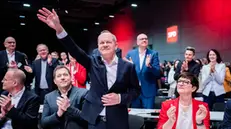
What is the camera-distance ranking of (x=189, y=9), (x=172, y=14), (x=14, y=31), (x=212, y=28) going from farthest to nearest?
(x=14, y=31)
(x=172, y=14)
(x=189, y=9)
(x=212, y=28)

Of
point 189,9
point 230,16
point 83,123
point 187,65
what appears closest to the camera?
point 83,123

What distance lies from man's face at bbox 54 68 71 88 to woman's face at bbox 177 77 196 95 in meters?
1.00

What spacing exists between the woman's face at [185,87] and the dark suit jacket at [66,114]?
0.86 metres

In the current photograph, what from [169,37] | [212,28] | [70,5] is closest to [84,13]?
[70,5]

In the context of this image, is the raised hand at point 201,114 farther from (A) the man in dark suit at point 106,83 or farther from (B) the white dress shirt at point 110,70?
(B) the white dress shirt at point 110,70

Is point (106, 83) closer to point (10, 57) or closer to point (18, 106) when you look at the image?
point (18, 106)

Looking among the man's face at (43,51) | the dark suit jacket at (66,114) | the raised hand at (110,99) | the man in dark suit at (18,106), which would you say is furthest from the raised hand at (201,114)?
the man's face at (43,51)

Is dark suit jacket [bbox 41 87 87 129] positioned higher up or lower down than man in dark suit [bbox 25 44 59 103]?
lower down

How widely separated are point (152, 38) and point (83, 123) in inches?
364

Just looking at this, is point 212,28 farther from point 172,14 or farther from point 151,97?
point 151,97

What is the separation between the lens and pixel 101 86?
6.07 feet

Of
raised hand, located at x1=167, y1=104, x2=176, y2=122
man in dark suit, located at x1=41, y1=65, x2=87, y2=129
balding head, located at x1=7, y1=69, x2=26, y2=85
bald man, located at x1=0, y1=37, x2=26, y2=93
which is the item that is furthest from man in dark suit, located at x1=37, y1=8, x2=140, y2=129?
bald man, located at x1=0, y1=37, x2=26, y2=93

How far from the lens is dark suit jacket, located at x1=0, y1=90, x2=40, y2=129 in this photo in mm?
2326

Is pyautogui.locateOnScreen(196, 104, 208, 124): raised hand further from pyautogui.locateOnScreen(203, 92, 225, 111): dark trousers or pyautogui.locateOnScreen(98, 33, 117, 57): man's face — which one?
pyautogui.locateOnScreen(203, 92, 225, 111): dark trousers
